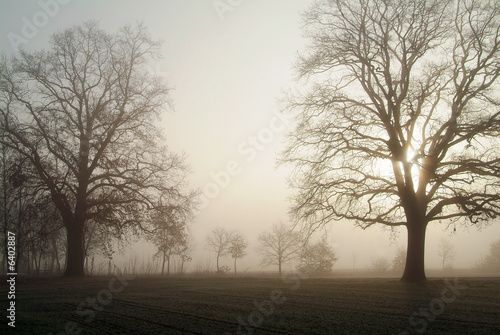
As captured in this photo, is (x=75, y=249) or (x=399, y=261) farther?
(x=399, y=261)

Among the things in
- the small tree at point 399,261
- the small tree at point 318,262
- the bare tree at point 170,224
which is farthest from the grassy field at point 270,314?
the small tree at point 399,261

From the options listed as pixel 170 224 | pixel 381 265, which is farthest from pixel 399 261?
pixel 170 224

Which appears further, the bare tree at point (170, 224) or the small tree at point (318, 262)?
the small tree at point (318, 262)

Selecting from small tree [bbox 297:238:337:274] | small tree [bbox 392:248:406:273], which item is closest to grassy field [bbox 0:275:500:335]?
small tree [bbox 297:238:337:274]

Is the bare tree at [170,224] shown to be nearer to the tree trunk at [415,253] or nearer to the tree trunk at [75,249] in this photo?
the tree trunk at [75,249]

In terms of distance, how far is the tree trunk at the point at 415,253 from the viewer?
47.8 feet

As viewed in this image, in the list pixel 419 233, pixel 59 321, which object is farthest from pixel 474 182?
pixel 59 321

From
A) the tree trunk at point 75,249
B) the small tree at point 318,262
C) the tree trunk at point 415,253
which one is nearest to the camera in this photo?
the tree trunk at point 415,253

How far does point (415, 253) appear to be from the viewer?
14844 millimetres

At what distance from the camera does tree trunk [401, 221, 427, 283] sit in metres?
14.6

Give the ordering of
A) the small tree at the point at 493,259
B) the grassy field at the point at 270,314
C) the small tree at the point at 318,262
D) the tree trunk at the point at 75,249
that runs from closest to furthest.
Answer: the grassy field at the point at 270,314 < the tree trunk at the point at 75,249 < the small tree at the point at 318,262 < the small tree at the point at 493,259

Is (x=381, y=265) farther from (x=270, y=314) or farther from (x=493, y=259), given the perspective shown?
(x=270, y=314)

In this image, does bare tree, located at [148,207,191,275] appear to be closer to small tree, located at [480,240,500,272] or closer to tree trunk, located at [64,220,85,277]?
tree trunk, located at [64,220,85,277]

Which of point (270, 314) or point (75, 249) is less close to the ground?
point (75, 249)
